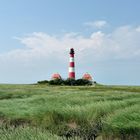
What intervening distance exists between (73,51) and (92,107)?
64099 millimetres

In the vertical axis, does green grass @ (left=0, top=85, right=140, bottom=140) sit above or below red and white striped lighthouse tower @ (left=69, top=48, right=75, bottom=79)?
below

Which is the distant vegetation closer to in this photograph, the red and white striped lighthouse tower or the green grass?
the red and white striped lighthouse tower

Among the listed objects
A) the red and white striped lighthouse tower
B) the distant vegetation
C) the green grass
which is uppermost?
the red and white striped lighthouse tower

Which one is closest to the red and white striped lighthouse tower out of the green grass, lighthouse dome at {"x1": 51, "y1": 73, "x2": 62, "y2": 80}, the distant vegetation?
the distant vegetation

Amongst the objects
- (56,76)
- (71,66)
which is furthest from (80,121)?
(56,76)

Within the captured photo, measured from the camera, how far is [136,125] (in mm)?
13211

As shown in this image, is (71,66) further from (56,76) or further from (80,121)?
(80,121)

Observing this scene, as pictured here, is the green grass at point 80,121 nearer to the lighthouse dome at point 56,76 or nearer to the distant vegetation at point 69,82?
the distant vegetation at point 69,82

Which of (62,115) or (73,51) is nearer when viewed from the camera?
(62,115)

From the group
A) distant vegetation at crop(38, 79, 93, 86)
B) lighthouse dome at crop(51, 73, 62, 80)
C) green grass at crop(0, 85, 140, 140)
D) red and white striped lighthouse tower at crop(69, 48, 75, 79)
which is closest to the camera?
green grass at crop(0, 85, 140, 140)

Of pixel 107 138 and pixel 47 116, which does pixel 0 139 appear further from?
pixel 47 116

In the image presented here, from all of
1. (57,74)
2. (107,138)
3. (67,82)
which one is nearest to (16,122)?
(107,138)

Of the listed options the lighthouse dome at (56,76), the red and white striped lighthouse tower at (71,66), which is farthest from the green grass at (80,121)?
the lighthouse dome at (56,76)

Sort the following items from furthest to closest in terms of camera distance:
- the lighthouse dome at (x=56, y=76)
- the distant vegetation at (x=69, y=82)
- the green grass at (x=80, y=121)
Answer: the lighthouse dome at (x=56, y=76)
the distant vegetation at (x=69, y=82)
the green grass at (x=80, y=121)
